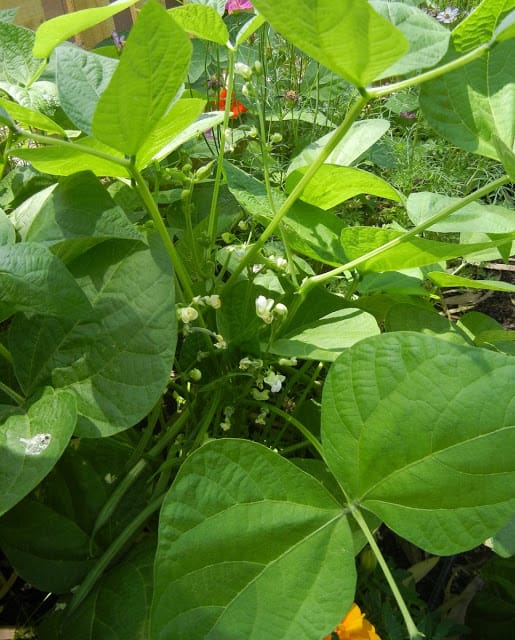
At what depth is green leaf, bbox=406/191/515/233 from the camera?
587mm

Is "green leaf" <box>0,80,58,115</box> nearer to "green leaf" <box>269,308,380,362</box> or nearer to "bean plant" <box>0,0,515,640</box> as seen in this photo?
"bean plant" <box>0,0,515,640</box>

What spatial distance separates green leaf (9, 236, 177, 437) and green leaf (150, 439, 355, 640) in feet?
0.25

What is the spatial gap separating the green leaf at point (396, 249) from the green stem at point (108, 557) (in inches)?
11.0

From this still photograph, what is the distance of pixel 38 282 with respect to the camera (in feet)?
1.46

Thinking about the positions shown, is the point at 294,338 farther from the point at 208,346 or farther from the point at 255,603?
the point at 255,603

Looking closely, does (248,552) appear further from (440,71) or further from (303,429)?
(440,71)

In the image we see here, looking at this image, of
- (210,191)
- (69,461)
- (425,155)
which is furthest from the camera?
(425,155)

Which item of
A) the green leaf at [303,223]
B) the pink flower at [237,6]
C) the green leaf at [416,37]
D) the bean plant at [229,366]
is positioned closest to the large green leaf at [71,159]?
the bean plant at [229,366]

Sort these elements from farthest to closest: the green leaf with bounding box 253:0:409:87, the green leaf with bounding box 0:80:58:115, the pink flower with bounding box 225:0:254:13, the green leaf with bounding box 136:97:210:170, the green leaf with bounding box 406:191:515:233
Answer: the pink flower with bounding box 225:0:254:13, the green leaf with bounding box 0:80:58:115, the green leaf with bounding box 406:191:515:233, the green leaf with bounding box 136:97:210:170, the green leaf with bounding box 253:0:409:87

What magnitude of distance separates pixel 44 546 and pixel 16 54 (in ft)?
1.73

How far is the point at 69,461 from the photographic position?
1.90 ft

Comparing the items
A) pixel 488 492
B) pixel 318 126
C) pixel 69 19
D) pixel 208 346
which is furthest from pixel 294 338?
pixel 318 126

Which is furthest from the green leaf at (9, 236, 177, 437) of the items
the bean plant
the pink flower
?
the pink flower

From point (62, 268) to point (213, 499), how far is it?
192 millimetres
